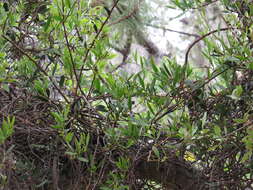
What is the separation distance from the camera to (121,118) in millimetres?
878

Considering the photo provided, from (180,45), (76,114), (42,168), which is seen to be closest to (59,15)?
(76,114)

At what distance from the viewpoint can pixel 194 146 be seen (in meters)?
0.89

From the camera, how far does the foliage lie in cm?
82

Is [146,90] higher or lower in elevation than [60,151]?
higher

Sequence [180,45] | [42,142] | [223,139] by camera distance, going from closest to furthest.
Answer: [223,139], [42,142], [180,45]

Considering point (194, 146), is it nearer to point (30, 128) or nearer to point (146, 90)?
point (146, 90)

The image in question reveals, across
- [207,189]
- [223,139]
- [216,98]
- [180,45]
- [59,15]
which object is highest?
[180,45]

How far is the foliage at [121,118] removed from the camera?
2.71 ft

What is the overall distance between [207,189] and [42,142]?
1.32ft

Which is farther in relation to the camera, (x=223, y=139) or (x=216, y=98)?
(x=216, y=98)

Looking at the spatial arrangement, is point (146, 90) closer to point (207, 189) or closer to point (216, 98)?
point (216, 98)

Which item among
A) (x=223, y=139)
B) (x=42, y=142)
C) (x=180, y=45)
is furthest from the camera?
(x=180, y=45)

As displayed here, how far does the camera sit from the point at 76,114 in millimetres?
853

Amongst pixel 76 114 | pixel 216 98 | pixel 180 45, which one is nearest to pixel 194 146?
pixel 216 98
